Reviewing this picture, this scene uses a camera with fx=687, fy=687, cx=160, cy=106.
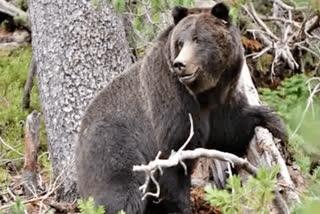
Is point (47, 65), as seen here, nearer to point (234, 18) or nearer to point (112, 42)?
point (112, 42)

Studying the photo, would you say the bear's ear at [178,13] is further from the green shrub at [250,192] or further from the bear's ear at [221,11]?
the green shrub at [250,192]

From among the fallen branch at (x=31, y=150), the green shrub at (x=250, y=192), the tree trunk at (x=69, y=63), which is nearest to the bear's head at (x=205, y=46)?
the tree trunk at (x=69, y=63)

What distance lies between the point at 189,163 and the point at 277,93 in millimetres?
4367

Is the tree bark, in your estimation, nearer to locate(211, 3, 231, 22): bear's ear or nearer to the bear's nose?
locate(211, 3, 231, 22): bear's ear

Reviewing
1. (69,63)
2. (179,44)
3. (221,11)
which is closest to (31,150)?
(69,63)

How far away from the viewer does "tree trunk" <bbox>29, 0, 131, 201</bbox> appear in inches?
272

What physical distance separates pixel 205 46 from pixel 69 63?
2.19m

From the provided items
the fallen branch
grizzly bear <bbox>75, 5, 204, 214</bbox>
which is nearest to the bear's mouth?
grizzly bear <bbox>75, 5, 204, 214</bbox>

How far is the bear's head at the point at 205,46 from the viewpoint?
16.5 ft

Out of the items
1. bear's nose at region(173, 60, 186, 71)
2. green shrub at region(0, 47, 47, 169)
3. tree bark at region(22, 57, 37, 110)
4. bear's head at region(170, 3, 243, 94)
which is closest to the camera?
bear's nose at region(173, 60, 186, 71)

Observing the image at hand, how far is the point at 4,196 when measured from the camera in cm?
685

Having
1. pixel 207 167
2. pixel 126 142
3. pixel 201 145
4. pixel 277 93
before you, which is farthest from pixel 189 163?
pixel 277 93

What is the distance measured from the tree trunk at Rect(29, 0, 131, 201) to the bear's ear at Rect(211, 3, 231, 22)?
2007 millimetres

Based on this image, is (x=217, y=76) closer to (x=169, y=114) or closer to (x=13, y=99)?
(x=169, y=114)
